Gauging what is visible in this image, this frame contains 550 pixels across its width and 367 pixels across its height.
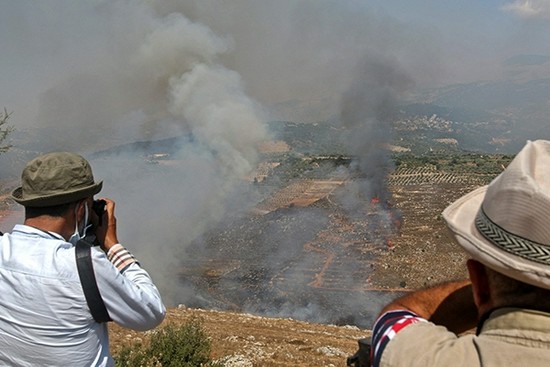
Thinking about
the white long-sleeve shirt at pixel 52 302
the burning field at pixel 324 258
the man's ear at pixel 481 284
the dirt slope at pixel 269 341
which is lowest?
the burning field at pixel 324 258

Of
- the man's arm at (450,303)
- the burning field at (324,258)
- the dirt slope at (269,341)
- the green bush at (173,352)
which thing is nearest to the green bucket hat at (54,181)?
the man's arm at (450,303)

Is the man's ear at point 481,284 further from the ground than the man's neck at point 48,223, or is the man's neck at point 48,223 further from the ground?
the man's ear at point 481,284

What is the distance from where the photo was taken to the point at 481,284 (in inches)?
49.2

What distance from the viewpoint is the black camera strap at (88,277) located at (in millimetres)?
1938

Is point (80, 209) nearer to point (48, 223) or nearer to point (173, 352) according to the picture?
point (48, 223)

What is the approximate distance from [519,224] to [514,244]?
0.05m

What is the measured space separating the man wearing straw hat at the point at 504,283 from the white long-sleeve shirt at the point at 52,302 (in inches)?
44.8

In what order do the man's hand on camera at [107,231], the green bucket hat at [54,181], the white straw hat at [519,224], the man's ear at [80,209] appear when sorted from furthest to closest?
1. the man's hand on camera at [107,231]
2. the man's ear at [80,209]
3. the green bucket hat at [54,181]
4. the white straw hat at [519,224]

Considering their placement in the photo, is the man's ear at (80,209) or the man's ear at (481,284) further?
the man's ear at (80,209)

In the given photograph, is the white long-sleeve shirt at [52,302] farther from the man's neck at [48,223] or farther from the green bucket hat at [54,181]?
the green bucket hat at [54,181]

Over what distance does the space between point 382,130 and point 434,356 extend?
1770 inches

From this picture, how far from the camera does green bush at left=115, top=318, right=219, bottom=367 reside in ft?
19.8

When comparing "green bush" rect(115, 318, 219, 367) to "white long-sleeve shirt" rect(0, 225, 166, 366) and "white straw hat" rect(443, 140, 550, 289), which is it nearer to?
"white long-sleeve shirt" rect(0, 225, 166, 366)

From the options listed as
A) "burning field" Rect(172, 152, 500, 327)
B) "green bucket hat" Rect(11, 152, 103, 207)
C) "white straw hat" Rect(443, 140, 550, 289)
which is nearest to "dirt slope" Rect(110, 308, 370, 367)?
"green bucket hat" Rect(11, 152, 103, 207)
